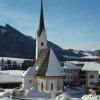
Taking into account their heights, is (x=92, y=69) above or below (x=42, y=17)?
below

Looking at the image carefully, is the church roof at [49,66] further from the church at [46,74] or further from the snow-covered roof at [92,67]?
the snow-covered roof at [92,67]

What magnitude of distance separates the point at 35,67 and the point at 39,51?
473 centimetres

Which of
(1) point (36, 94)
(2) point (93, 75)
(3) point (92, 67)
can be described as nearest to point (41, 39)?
(3) point (92, 67)

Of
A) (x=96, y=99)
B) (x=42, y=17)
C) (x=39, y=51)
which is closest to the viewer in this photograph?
(x=96, y=99)

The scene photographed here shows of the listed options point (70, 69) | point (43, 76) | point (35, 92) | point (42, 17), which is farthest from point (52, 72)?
point (70, 69)

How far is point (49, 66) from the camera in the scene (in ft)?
149

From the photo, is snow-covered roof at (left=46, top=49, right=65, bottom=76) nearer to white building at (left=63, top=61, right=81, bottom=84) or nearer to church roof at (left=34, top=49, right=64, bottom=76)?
church roof at (left=34, top=49, right=64, bottom=76)

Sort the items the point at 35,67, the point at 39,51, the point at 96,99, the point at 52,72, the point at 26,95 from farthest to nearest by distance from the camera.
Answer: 1. the point at 39,51
2. the point at 35,67
3. the point at 52,72
4. the point at 26,95
5. the point at 96,99

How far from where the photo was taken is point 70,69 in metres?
71.8

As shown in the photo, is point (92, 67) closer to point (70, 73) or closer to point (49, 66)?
point (70, 73)

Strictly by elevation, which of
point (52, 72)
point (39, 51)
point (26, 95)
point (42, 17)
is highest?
point (42, 17)

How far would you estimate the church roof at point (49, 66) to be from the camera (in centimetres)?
4535

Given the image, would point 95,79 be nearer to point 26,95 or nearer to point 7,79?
point 7,79

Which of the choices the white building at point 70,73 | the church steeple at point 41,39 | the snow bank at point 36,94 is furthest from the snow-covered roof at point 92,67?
the snow bank at point 36,94
